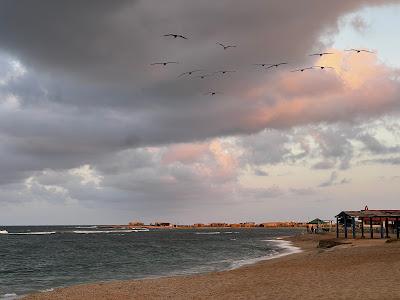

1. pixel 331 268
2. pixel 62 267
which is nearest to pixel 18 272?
pixel 62 267

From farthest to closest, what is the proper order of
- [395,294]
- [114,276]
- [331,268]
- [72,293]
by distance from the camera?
[114,276]
[331,268]
[72,293]
[395,294]

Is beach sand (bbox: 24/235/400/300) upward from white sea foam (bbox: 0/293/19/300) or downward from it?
upward

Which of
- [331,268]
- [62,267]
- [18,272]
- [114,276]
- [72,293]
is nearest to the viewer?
[72,293]

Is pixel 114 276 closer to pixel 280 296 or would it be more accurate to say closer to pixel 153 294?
pixel 153 294

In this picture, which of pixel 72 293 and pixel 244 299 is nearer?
pixel 244 299

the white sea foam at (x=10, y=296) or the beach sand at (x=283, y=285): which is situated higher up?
the beach sand at (x=283, y=285)

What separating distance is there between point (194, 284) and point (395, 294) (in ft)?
44.0

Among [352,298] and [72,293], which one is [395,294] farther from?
[72,293]

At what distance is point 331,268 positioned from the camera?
32.8 m

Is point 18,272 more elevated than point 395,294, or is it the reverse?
point 395,294

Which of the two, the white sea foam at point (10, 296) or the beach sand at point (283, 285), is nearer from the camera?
the beach sand at point (283, 285)

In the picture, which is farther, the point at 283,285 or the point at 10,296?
the point at 10,296

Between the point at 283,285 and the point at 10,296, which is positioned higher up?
the point at 283,285

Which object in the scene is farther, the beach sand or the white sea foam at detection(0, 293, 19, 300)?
the white sea foam at detection(0, 293, 19, 300)
